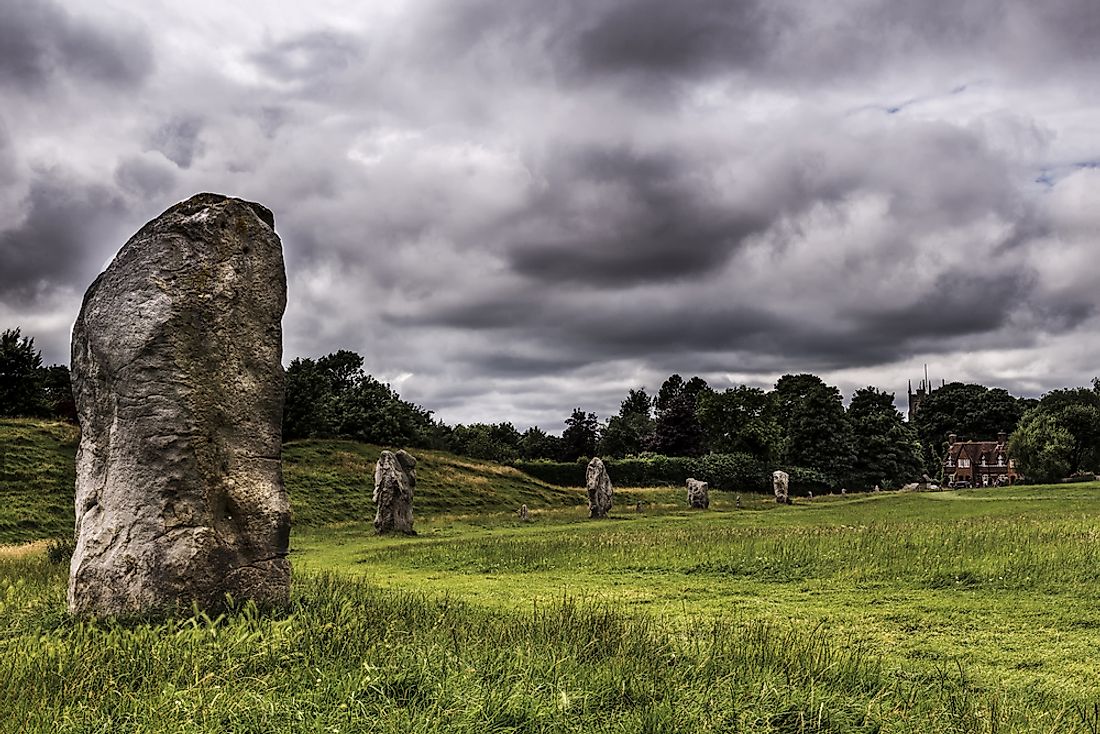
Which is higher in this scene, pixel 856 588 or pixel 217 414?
pixel 217 414

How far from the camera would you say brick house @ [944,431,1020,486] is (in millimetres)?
123438

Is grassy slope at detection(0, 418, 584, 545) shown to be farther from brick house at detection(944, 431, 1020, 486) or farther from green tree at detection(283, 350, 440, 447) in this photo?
brick house at detection(944, 431, 1020, 486)

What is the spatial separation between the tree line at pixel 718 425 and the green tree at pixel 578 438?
152 mm

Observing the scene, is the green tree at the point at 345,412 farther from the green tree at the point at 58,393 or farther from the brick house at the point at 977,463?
the brick house at the point at 977,463

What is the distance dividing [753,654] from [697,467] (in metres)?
67.1

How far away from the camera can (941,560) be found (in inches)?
630

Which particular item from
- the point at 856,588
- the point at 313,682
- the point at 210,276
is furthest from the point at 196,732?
the point at 856,588

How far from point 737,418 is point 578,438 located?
89.1 ft

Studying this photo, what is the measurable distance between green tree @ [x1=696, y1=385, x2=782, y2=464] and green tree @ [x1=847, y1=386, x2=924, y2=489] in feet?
29.3

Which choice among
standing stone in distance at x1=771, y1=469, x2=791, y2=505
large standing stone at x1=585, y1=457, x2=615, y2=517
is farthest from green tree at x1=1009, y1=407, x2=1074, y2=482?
large standing stone at x1=585, y1=457, x2=615, y2=517

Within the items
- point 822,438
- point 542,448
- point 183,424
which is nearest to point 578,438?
point 542,448

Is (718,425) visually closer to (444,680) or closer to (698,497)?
(698,497)

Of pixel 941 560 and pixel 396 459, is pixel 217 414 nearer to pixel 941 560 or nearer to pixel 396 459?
pixel 941 560

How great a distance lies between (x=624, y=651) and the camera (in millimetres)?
8023
